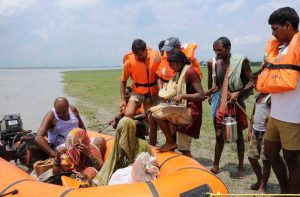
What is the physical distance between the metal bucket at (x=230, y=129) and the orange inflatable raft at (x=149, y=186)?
0.96 m

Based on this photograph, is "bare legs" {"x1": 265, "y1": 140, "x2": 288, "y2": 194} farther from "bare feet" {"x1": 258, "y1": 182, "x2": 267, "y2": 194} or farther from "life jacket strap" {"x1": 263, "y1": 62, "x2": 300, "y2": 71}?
"life jacket strap" {"x1": 263, "y1": 62, "x2": 300, "y2": 71}

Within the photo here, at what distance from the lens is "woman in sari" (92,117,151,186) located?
3539 millimetres

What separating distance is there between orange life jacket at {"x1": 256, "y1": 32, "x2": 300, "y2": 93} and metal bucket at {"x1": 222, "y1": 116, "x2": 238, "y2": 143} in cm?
131

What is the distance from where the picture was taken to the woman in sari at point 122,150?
3539 millimetres

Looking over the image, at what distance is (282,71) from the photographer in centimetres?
291

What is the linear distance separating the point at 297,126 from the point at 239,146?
182cm

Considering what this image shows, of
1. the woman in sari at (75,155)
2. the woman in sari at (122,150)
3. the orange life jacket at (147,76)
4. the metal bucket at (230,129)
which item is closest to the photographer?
the woman in sari at (122,150)

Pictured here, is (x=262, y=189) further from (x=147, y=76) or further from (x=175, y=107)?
(x=147, y=76)

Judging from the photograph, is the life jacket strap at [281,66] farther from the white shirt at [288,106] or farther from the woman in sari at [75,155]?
the woman in sari at [75,155]

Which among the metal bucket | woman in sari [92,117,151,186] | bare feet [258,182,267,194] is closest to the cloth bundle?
woman in sari [92,117,151,186]

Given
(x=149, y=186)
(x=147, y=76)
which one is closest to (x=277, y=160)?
(x=149, y=186)

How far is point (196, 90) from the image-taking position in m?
3.94

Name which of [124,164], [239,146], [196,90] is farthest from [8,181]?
[239,146]

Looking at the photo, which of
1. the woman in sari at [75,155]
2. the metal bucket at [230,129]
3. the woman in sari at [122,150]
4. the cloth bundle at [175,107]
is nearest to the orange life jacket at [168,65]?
the cloth bundle at [175,107]
